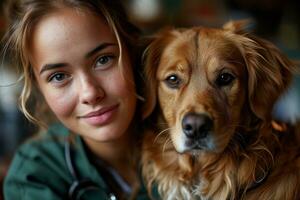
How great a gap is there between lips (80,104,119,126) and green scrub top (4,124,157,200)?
Answer: 184mm

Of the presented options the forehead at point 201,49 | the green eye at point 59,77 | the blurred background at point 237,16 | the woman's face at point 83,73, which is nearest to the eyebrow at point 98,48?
the woman's face at point 83,73

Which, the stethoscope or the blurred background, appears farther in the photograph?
the blurred background

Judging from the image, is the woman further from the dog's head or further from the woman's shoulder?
the dog's head

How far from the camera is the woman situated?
1500 millimetres

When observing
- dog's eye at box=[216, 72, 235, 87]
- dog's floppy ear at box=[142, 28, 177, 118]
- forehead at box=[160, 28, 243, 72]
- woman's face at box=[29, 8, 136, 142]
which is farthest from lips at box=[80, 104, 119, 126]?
dog's eye at box=[216, 72, 235, 87]

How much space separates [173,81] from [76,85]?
329 millimetres

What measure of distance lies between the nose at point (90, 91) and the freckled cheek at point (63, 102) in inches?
1.9

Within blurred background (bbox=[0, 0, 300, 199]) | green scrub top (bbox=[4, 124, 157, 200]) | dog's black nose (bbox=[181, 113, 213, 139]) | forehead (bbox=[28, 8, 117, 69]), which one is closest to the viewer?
dog's black nose (bbox=[181, 113, 213, 139])

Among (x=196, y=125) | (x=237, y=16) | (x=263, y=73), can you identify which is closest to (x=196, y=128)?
(x=196, y=125)

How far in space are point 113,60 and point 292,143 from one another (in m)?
0.68

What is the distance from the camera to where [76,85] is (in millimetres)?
1528

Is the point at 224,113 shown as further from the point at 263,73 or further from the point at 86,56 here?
the point at 86,56

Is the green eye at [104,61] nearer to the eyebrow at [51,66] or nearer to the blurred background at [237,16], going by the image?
the eyebrow at [51,66]

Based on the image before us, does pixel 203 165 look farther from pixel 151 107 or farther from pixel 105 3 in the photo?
pixel 105 3
